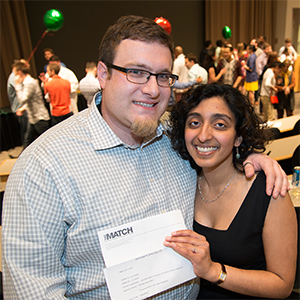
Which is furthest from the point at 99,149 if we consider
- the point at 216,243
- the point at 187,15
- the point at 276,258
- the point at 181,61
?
the point at 187,15

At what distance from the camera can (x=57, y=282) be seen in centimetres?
111

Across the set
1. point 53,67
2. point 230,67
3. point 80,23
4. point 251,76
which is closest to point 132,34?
point 53,67

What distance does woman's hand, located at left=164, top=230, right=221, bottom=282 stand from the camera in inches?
46.9

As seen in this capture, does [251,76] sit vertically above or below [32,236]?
below

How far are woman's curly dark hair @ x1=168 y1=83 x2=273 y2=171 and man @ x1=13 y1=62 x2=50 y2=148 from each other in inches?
160

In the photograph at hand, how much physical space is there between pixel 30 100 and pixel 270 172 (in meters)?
4.68

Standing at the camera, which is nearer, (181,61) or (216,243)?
(216,243)

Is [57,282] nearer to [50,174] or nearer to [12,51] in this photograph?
[50,174]

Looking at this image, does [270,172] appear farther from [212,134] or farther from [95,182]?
[95,182]

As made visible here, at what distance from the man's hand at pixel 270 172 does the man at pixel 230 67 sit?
247 inches

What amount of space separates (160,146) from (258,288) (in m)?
0.83

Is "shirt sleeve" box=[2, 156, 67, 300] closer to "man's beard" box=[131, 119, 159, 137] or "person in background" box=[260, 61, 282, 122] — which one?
"man's beard" box=[131, 119, 159, 137]

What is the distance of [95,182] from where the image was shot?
1202mm

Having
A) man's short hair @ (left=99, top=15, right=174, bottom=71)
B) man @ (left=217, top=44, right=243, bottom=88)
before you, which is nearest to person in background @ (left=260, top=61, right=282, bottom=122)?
man @ (left=217, top=44, right=243, bottom=88)
